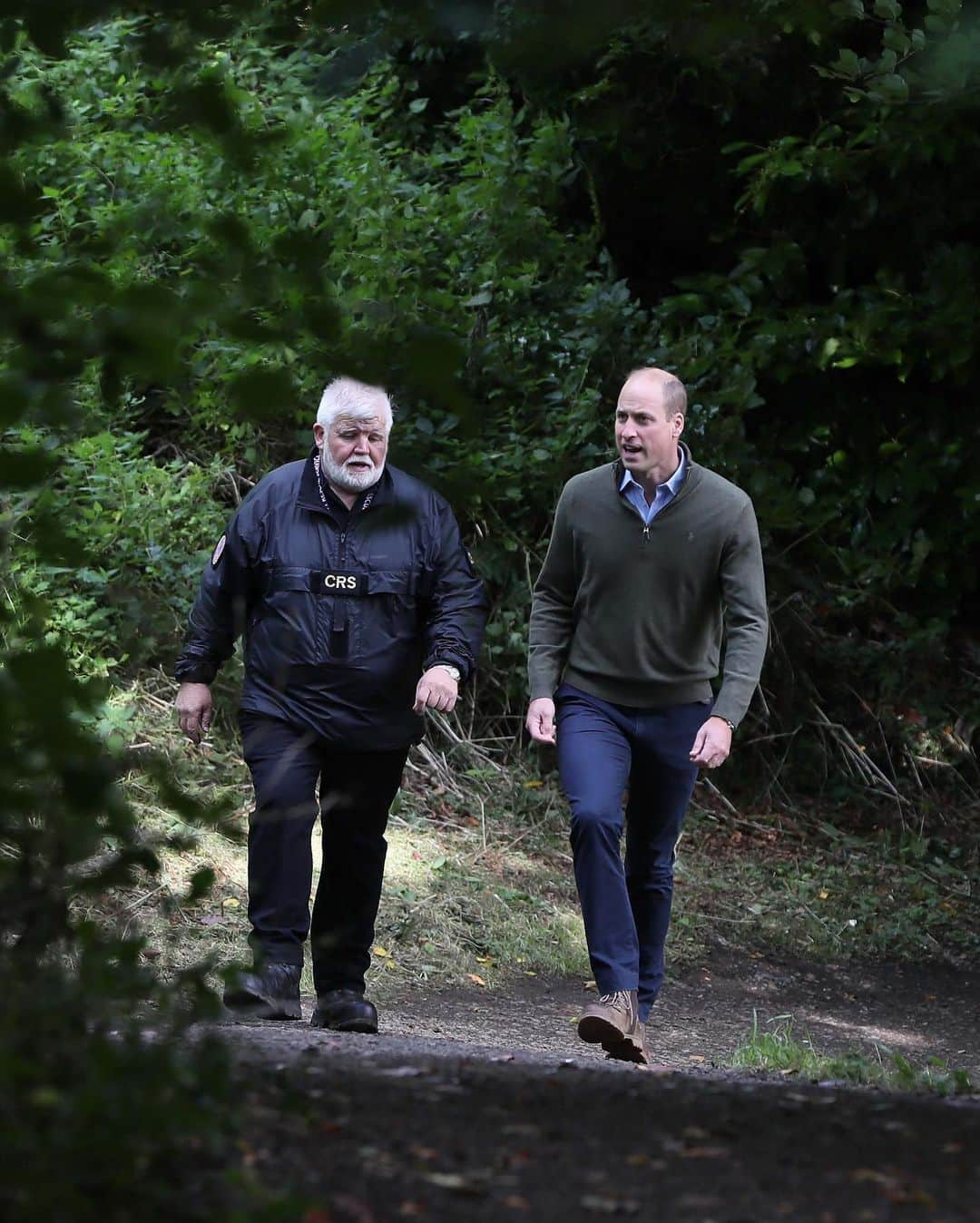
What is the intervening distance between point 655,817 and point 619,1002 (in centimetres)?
73

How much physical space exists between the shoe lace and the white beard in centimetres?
190

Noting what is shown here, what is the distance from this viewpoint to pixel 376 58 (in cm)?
289

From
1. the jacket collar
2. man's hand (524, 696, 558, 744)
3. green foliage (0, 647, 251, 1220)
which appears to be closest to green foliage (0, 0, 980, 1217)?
the jacket collar

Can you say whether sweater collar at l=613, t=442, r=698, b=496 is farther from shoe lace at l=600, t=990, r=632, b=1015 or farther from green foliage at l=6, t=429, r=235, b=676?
green foliage at l=6, t=429, r=235, b=676

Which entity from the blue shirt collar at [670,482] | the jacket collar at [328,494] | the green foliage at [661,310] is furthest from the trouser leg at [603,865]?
the green foliage at [661,310]

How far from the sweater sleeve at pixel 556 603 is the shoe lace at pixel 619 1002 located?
42.1 inches

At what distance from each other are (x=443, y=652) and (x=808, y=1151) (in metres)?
3.39

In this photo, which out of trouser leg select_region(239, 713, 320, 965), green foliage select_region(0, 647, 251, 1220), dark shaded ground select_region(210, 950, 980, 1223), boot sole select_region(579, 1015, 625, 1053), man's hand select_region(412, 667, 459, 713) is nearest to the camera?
green foliage select_region(0, 647, 251, 1220)

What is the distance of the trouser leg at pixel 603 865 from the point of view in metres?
5.89

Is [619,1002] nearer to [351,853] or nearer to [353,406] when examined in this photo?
[351,853]

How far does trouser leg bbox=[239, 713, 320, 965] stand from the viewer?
240 inches

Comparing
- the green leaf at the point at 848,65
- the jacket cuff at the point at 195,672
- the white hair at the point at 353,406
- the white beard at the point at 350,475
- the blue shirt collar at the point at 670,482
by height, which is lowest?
the jacket cuff at the point at 195,672

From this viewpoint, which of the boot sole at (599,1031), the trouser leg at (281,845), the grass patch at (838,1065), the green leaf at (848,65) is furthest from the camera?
the green leaf at (848,65)

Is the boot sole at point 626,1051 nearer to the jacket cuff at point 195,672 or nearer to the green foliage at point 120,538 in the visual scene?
the jacket cuff at point 195,672
